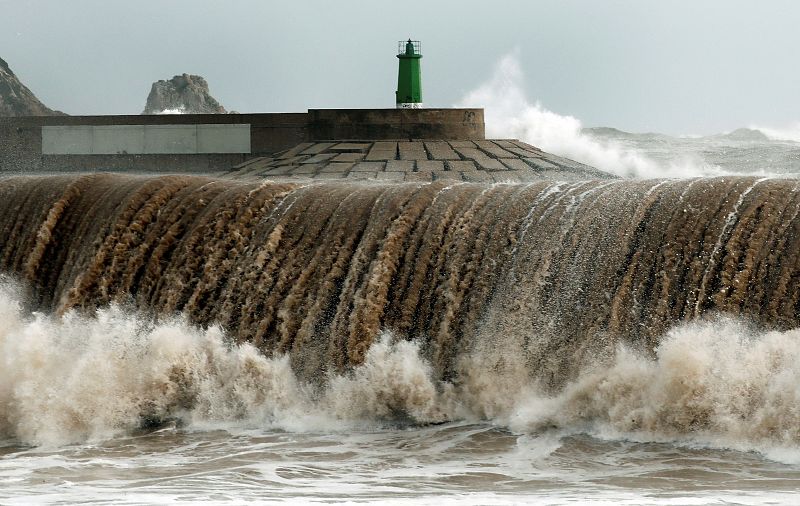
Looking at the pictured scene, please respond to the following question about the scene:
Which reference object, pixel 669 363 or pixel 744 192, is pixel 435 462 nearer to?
pixel 669 363

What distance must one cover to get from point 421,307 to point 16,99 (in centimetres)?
4045

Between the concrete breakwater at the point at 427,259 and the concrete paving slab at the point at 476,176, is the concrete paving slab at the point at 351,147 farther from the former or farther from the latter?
the concrete breakwater at the point at 427,259

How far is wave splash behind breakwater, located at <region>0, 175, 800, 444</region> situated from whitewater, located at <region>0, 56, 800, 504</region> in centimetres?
2

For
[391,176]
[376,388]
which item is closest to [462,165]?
[391,176]

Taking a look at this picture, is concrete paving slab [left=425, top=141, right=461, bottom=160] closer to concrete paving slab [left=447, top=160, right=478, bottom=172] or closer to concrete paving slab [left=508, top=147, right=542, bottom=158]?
concrete paving slab [left=447, top=160, right=478, bottom=172]

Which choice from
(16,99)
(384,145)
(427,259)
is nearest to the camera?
(427,259)

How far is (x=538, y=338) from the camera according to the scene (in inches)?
442

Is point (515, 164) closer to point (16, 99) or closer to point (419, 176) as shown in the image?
point (419, 176)

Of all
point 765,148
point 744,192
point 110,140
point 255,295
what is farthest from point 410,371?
point 765,148

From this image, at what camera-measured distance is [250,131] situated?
25719 millimetres

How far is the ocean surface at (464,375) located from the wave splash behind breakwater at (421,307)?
22 mm

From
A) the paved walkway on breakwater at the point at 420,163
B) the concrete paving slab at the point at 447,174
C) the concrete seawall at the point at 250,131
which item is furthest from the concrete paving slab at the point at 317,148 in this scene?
the concrete paving slab at the point at 447,174

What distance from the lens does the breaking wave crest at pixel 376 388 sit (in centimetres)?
996

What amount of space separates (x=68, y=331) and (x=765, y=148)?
112 feet
